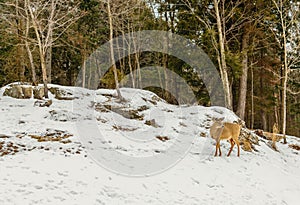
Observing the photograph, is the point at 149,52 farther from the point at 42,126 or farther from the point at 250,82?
the point at 42,126

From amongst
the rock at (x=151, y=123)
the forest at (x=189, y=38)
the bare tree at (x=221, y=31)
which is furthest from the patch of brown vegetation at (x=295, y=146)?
the rock at (x=151, y=123)

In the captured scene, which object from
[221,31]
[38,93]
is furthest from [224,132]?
[38,93]

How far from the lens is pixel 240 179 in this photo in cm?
634

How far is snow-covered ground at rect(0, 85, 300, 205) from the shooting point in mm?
4488

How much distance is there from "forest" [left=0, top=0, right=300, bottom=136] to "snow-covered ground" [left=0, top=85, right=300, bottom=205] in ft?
6.94

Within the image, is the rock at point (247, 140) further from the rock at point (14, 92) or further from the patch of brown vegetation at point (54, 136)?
the rock at point (14, 92)

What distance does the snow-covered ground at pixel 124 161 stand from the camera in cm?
449

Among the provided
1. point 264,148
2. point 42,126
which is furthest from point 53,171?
point 264,148

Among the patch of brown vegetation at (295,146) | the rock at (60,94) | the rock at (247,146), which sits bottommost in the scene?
the patch of brown vegetation at (295,146)

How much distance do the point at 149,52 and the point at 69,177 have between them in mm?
16333

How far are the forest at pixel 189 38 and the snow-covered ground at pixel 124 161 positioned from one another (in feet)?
6.94

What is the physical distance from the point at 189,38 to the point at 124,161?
10475mm

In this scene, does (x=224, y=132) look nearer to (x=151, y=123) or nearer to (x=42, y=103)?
(x=151, y=123)

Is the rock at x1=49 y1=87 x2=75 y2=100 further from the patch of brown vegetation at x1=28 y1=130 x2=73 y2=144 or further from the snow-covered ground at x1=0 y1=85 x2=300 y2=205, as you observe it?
the patch of brown vegetation at x1=28 y1=130 x2=73 y2=144
